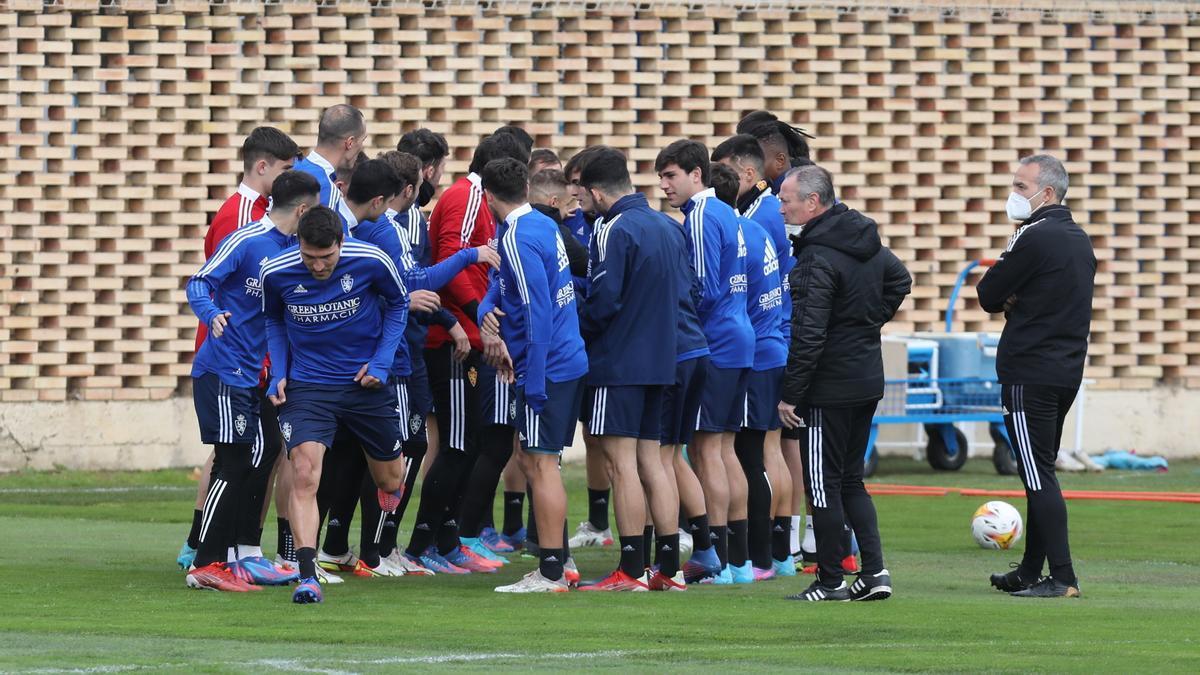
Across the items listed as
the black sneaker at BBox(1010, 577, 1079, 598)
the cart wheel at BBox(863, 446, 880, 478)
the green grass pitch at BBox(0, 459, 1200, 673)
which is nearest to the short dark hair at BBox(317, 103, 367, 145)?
the green grass pitch at BBox(0, 459, 1200, 673)

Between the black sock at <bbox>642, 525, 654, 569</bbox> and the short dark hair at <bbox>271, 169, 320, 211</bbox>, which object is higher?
the short dark hair at <bbox>271, 169, 320, 211</bbox>

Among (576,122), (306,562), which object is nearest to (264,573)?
(306,562)

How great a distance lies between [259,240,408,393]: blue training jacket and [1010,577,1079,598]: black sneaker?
11.0 ft

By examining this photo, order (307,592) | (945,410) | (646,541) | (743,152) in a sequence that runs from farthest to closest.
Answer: (945,410)
(743,152)
(646,541)
(307,592)

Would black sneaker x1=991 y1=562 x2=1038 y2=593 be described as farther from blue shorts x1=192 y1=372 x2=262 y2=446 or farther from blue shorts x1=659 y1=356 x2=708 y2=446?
blue shorts x1=192 y1=372 x2=262 y2=446

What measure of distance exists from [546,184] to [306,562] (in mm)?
2501

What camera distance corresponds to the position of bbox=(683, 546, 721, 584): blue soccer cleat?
10.8 metres

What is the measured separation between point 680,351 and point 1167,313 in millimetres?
11924

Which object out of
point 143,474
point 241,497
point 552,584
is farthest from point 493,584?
point 143,474

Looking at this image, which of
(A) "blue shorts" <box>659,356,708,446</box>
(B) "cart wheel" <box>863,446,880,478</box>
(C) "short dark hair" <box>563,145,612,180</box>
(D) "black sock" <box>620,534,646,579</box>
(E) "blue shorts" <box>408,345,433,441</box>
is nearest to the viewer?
(D) "black sock" <box>620,534,646,579</box>

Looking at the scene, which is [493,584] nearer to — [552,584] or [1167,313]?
[552,584]

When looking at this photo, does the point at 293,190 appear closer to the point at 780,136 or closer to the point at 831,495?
the point at 831,495

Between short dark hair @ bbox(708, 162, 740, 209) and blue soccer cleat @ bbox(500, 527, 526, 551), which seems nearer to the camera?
short dark hair @ bbox(708, 162, 740, 209)

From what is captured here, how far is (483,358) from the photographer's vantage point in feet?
36.3
